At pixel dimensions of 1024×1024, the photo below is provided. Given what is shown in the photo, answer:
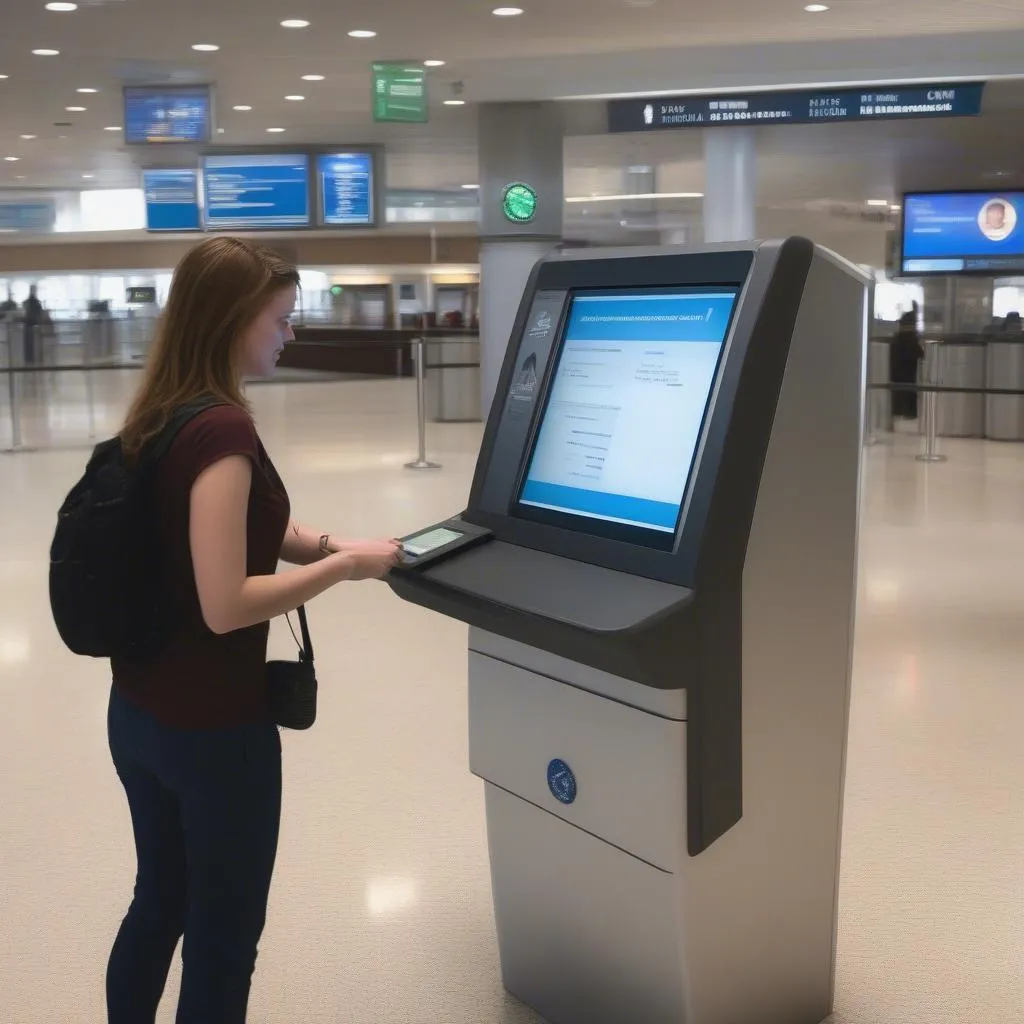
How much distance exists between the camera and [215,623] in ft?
5.37

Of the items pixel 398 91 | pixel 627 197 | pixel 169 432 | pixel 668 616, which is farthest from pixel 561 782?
pixel 627 197

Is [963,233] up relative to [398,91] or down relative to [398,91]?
down

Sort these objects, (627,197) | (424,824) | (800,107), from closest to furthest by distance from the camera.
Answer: (424,824)
(800,107)
(627,197)

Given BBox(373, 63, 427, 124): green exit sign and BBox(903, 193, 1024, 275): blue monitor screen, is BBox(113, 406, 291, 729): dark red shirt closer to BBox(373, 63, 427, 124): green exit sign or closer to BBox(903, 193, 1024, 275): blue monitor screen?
BBox(373, 63, 427, 124): green exit sign

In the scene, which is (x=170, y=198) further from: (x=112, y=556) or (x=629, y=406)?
(x=112, y=556)

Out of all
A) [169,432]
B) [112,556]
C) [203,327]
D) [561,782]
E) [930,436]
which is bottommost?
[930,436]

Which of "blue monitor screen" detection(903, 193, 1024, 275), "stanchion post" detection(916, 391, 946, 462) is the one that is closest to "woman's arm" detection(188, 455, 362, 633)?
"stanchion post" detection(916, 391, 946, 462)

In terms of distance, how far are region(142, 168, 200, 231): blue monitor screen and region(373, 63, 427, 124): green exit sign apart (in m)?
4.00

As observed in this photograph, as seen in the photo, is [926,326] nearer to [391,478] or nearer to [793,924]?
[391,478]

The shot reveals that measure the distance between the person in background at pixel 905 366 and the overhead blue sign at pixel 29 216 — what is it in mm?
14213

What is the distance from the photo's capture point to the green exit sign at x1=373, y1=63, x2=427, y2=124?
10.0 m

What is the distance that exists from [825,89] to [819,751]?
29.6ft

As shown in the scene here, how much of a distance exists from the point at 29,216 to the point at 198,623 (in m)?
21.4

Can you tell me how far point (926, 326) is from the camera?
15336 millimetres
